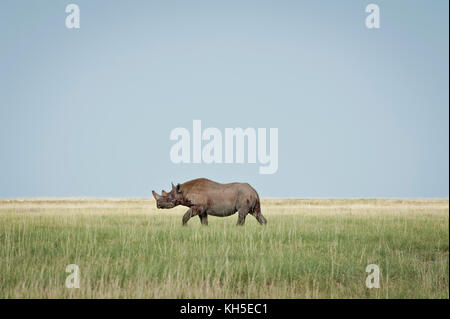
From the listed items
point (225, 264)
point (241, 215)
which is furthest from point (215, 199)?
point (225, 264)

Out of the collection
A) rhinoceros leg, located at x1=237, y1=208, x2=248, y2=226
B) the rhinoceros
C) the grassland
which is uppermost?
the rhinoceros

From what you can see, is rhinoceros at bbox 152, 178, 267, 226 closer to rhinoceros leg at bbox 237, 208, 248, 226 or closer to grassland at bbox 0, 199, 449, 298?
rhinoceros leg at bbox 237, 208, 248, 226

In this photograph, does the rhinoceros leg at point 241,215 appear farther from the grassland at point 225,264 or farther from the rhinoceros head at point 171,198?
the rhinoceros head at point 171,198

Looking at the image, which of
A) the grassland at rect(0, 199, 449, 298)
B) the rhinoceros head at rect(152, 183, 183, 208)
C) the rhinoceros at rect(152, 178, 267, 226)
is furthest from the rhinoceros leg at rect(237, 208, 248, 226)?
the rhinoceros head at rect(152, 183, 183, 208)

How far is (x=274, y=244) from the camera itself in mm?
11453

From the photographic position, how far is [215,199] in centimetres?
1555

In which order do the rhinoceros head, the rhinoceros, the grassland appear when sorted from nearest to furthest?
the grassland, the rhinoceros, the rhinoceros head

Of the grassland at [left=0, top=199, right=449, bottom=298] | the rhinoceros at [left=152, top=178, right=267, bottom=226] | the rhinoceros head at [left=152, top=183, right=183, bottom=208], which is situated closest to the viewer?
the grassland at [left=0, top=199, right=449, bottom=298]

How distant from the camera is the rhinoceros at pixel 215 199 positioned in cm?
1554

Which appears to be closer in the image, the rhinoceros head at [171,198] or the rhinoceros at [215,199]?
the rhinoceros at [215,199]

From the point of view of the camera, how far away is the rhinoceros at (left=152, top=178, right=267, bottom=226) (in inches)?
612

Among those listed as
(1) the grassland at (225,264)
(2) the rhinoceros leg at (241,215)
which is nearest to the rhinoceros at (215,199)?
(2) the rhinoceros leg at (241,215)

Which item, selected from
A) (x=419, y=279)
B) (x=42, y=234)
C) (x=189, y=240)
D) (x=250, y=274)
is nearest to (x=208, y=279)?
(x=250, y=274)
